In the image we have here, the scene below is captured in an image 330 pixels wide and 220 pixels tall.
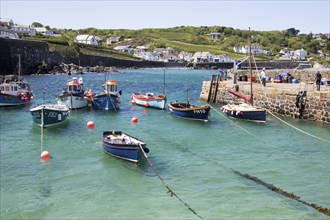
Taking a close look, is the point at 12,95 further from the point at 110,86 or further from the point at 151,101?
the point at 151,101

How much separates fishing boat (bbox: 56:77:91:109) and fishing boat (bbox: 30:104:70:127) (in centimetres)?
696

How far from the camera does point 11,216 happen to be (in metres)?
12.6

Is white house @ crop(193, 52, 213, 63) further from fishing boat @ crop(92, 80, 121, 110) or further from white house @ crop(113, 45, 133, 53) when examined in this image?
fishing boat @ crop(92, 80, 121, 110)

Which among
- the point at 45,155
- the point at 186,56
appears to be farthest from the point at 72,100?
the point at 186,56

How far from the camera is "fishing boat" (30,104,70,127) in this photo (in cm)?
2670

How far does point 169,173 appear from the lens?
16.9 metres

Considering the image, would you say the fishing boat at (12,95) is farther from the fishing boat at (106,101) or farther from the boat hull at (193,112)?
the boat hull at (193,112)

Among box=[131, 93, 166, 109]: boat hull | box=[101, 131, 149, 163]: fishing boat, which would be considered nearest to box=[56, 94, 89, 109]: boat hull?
box=[131, 93, 166, 109]: boat hull

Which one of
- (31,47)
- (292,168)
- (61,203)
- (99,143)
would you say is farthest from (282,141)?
(31,47)

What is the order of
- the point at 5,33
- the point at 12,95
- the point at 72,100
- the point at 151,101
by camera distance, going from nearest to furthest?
the point at 72,100
the point at 151,101
the point at 12,95
the point at 5,33

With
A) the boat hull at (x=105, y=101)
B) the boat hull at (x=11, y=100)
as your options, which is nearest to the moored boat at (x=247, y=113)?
the boat hull at (x=105, y=101)

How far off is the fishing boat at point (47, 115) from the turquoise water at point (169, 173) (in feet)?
1.98

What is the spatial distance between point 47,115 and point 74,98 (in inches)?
333

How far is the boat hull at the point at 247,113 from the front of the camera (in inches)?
1122
